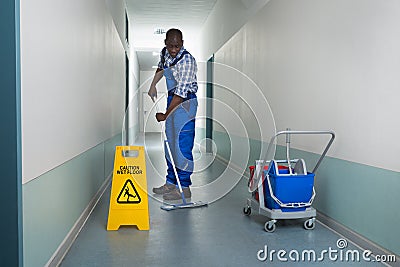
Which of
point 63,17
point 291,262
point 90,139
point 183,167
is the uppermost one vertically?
point 63,17

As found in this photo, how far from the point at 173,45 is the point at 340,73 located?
146 centimetres

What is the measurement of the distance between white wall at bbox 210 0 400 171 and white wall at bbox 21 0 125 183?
1.64 metres

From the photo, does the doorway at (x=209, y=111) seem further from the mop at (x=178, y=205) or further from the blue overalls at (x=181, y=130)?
the mop at (x=178, y=205)

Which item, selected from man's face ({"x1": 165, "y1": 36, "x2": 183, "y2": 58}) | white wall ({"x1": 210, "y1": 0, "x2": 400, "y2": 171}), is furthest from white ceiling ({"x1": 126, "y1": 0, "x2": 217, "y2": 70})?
man's face ({"x1": 165, "y1": 36, "x2": 183, "y2": 58})

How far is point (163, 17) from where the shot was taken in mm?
9062

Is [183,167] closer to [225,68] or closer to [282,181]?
[282,181]

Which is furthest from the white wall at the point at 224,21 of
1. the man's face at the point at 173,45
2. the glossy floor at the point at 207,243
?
the glossy floor at the point at 207,243

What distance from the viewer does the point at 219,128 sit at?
741 centimetres

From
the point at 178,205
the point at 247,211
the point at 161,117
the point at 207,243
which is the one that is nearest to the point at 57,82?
the point at 207,243

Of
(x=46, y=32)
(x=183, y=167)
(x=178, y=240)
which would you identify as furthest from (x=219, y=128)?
(x=46, y=32)

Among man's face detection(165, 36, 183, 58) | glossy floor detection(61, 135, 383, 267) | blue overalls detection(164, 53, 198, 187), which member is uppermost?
man's face detection(165, 36, 183, 58)

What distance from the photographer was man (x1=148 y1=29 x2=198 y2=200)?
3467 mm

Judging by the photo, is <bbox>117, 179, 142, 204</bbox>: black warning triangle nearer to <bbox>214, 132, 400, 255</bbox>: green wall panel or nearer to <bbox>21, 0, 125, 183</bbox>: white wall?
<bbox>21, 0, 125, 183</bbox>: white wall

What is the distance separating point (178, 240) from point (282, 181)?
2.49 ft
